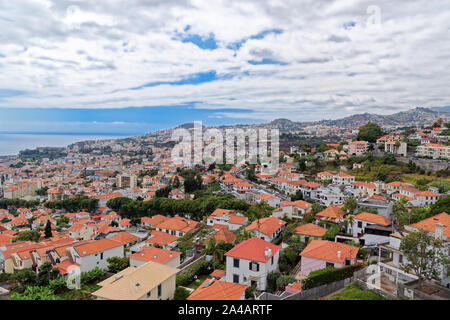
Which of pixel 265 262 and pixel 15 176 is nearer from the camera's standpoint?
pixel 265 262

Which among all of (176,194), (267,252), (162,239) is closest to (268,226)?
(267,252)

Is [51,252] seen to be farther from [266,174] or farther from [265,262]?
[266,174]

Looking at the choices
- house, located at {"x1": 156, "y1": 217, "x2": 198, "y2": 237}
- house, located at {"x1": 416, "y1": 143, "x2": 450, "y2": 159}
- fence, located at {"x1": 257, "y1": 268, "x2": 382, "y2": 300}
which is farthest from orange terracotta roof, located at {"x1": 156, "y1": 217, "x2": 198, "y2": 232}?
house, located at {"x1": 416, "y1": 143, "x2": 450, "y2": 159}

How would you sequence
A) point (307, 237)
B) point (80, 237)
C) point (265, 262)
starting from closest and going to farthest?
point (265, 262)
point (307, 237)
point (80, 237)

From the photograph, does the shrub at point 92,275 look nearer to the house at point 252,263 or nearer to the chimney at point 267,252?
the house at point 252,263

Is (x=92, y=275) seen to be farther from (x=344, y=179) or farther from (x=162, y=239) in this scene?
(x=344, y=179)

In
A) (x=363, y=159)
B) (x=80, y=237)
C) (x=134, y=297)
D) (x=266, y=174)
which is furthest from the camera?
(x=266, y=174)
